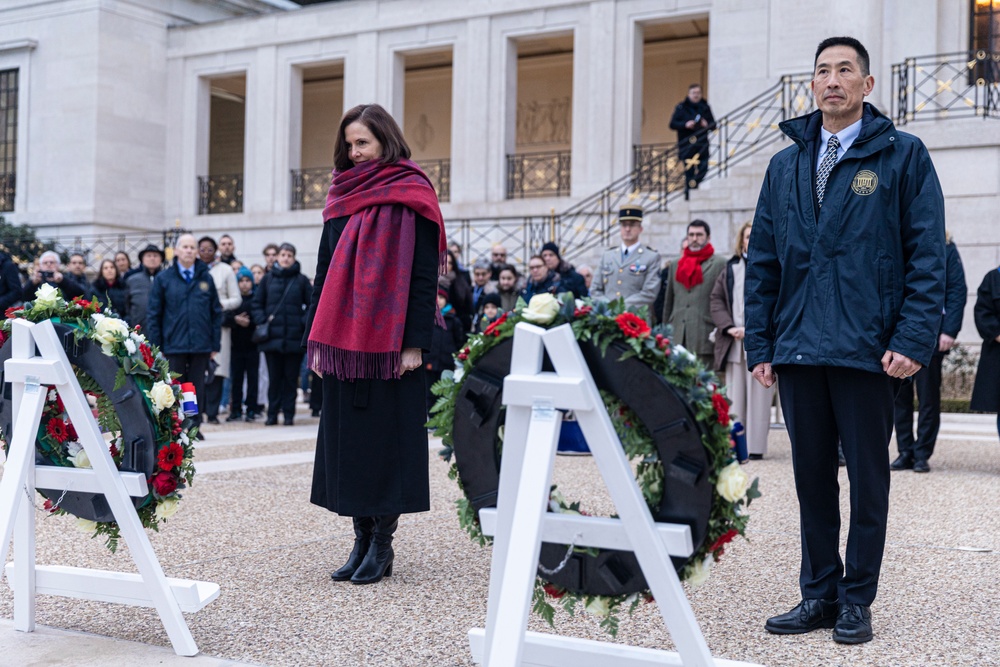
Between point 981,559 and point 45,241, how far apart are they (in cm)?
2416

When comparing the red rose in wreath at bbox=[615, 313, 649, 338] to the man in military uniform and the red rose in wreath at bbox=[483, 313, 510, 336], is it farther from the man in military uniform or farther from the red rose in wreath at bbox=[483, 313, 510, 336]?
the man in military uniform

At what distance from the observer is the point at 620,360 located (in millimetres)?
2844

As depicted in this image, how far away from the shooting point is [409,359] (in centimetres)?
461

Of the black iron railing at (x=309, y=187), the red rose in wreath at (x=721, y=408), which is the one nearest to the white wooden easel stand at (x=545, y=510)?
the red rose in wreath at (x=721, y=408)

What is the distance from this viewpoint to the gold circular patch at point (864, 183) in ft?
12.7

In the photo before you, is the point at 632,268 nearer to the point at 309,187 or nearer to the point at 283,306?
the point at 283,306

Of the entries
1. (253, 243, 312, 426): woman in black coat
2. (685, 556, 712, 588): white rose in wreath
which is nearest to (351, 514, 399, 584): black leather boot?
(685, 556, 712, 588): white rose in wreath

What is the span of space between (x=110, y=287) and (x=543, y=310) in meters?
11.1

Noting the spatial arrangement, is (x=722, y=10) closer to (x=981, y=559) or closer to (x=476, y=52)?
(x=476, y=52)

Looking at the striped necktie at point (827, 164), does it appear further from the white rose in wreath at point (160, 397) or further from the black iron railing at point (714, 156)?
the black iron railing at point (714, 156)

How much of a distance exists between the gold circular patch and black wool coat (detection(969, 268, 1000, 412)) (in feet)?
16.1

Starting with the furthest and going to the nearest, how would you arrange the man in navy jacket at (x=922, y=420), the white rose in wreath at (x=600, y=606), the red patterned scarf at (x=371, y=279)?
the man in navy jacket at (x=922, y=420) → the red patterned scarf at (x=371, y=279) → the white rose in wreath at (x=600, y=606)

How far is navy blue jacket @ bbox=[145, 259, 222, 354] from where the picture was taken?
34.1 ft

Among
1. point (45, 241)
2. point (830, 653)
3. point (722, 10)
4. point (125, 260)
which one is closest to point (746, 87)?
point (722, 10)
